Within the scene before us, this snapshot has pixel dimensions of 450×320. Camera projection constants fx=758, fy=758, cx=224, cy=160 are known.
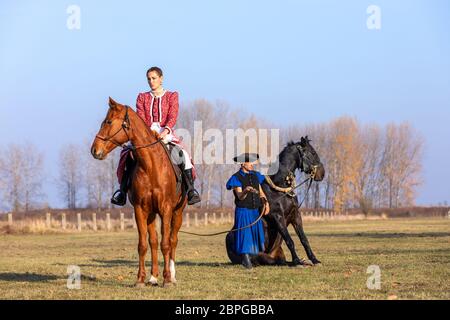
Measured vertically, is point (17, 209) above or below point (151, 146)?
below

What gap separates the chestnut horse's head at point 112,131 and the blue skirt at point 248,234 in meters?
4.65

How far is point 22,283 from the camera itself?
12000 mm

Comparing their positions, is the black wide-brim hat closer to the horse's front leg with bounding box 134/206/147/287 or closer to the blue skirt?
the blue skirt

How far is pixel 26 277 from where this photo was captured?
13.4 metres

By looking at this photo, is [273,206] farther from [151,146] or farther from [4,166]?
[4,166]

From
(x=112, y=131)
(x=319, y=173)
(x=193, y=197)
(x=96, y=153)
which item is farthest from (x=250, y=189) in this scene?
(x=96, y=153)

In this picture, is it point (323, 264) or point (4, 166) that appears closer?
point (323, 264)

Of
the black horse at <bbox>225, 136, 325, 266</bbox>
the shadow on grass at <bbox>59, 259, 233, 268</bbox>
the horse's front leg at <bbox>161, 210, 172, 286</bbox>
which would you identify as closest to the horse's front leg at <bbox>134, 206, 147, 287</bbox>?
the horse's front leg at <bbox>161, 210, 172, 286</bbox>

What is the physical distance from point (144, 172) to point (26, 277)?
3.81 meters

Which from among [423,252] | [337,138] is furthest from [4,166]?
[423,252]

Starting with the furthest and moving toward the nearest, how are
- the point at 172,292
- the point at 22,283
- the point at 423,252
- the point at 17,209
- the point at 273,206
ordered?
the point at 17,209, the point at 423,252, the point at 273,206, the point at 22,283, the point at 172,292

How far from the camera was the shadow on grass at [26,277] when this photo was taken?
1274cm

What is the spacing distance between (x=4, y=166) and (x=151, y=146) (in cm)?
7244

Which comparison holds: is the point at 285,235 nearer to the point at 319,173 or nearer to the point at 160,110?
the point at 319,173
